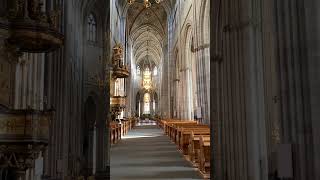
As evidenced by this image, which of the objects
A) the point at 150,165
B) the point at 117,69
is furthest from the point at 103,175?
the point at 117,69

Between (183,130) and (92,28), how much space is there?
18.9ft

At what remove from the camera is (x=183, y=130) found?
16.1m

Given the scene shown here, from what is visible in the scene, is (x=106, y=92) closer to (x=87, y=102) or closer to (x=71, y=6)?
(x=87, y=102)

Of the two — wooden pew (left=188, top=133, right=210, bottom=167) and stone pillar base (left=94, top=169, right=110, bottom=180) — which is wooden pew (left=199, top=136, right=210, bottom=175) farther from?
stone pillar base (left=94, top=169, right=110, bottom=180)

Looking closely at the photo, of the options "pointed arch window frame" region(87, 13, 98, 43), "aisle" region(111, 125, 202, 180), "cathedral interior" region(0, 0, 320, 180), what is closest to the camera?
"cathedral interior" region(0, 0, 320, 180)

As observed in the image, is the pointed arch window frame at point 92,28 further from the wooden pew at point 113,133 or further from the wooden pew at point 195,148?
the wooden pew at point 113,133

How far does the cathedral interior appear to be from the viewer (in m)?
4.70

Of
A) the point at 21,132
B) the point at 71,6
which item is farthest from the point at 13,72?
the point at 71,6

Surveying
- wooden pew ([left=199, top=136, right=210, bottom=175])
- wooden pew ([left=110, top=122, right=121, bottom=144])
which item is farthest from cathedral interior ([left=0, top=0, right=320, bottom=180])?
wooden pew ([left=110, top=122, right=121, bottom=144])

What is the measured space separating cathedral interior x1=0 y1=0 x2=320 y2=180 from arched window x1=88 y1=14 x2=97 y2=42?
41 mm

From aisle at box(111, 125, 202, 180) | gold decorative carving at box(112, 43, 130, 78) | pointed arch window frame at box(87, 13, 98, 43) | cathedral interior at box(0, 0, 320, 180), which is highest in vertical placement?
pointed arch window frame at box(87, 13, 98, 43)

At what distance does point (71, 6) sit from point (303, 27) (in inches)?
335

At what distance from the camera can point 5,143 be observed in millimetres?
5395

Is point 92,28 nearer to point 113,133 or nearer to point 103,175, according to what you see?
point 103,175
